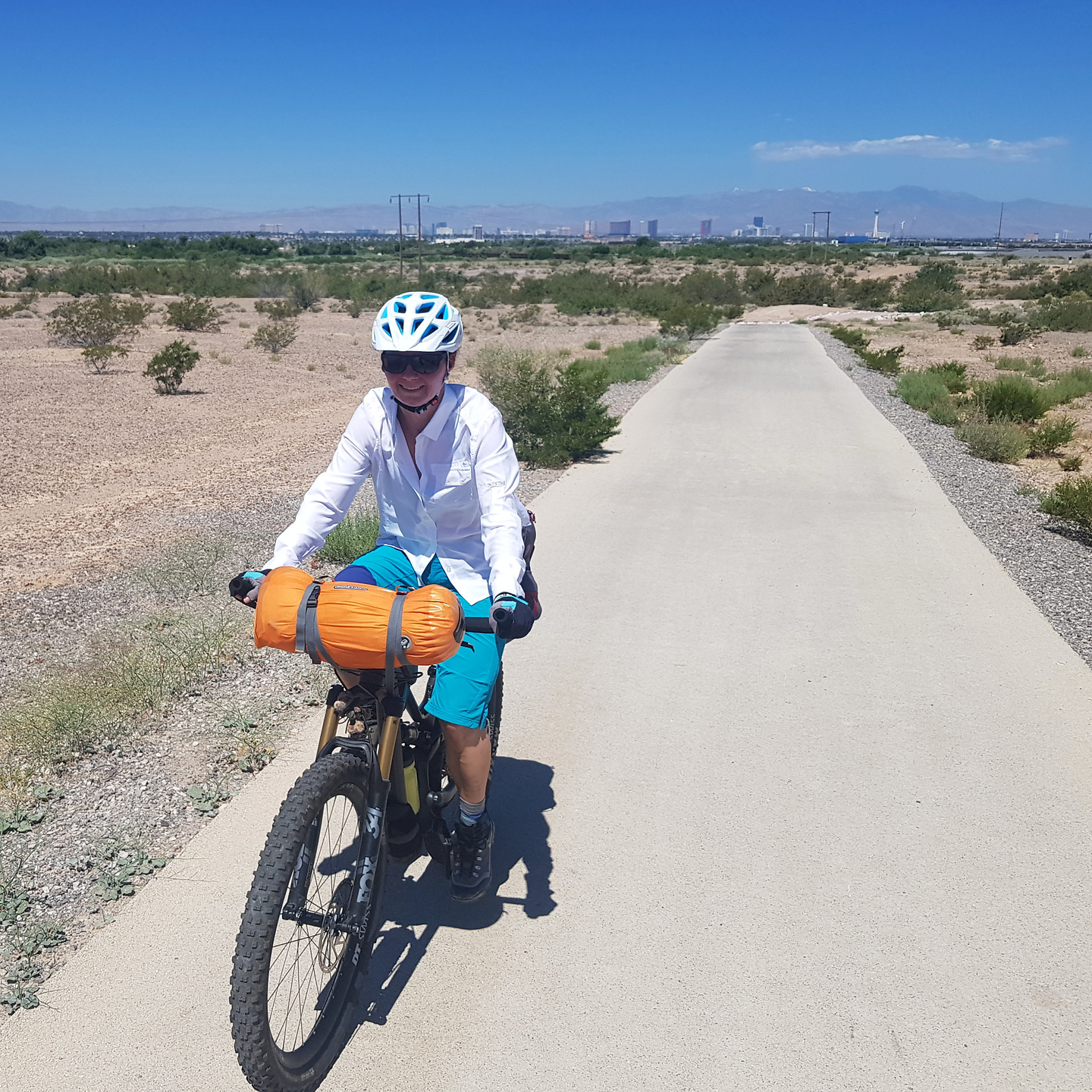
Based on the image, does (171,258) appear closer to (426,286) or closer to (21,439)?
(426,286)

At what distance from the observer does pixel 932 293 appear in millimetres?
55469

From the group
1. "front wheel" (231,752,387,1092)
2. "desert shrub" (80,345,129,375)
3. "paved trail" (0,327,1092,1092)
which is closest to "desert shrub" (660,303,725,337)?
"desert shrub" (80,345,129,375)

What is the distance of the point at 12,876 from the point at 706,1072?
2443 mm

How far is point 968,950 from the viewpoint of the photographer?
3.36 metres

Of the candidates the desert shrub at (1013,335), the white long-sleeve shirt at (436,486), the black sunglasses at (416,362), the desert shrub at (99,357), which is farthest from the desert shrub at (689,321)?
the black sunglasses at (416,362)

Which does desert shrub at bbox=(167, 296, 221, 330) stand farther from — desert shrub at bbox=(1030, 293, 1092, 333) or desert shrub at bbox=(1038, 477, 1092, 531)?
desert shrub at bbox=(1030, 293, 1092, 333)

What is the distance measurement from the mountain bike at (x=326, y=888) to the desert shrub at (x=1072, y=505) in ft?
25.6

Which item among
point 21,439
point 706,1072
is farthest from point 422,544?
point 21,439

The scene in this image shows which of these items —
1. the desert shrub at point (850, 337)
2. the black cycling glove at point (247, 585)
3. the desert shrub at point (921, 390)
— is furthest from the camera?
the desert shrub at point (850, 337)

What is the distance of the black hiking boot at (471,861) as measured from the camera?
3438 millimetres

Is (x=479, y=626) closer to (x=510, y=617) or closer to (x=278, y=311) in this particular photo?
(x=510, y=617)

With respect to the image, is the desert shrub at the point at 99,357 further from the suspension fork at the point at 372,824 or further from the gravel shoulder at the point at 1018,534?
the suspension fork at the point at 372,824

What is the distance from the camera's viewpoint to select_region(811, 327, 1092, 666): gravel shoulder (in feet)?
22.6

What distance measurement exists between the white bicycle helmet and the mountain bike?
2.85 feet
